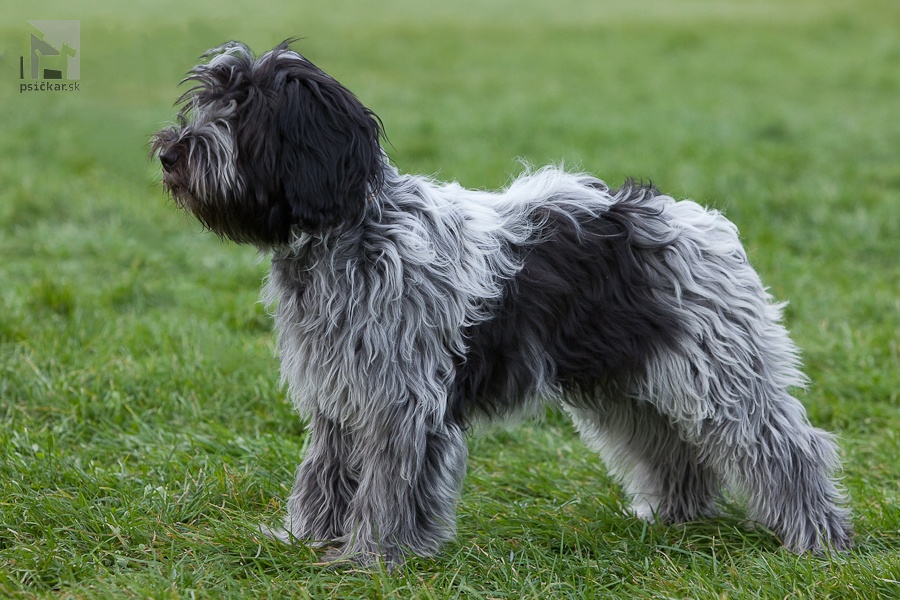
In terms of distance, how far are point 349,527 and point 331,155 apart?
4.89 feet

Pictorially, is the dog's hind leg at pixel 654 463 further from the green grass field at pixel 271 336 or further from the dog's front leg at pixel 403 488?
the dog's front leg at pixel 403 488

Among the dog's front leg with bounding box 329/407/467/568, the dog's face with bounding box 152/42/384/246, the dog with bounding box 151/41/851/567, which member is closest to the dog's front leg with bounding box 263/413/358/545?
the dog with bounding box 151/41/851/567

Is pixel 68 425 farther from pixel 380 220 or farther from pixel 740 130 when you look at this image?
pixel 740 130

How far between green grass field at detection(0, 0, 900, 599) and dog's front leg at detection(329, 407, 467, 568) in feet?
0.42

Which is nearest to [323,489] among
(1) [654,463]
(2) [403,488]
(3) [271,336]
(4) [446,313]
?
(2) [403,488]

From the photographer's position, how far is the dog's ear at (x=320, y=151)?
355cm

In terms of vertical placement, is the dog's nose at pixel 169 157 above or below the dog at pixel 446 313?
above

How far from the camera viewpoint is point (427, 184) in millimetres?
4066

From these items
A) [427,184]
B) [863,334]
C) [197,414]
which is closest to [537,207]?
[427,184]

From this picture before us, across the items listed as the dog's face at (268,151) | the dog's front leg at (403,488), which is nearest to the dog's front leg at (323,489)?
the dog's front leg at (403,488)

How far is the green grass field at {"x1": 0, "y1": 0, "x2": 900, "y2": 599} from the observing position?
3875mm

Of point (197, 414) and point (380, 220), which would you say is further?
point (197, 414)

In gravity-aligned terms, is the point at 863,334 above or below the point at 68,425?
above

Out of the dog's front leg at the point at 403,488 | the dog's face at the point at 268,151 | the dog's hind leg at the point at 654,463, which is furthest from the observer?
the dog's hind leg at the point at 654,463
